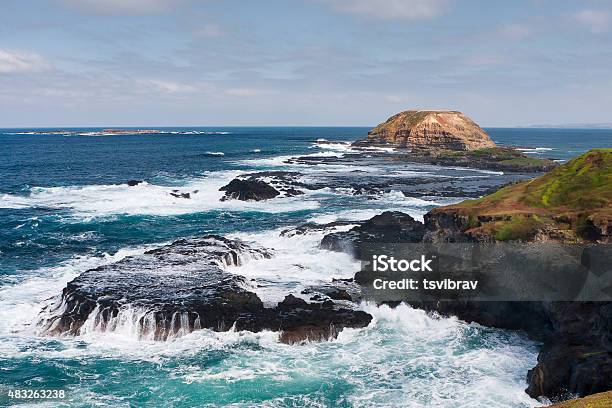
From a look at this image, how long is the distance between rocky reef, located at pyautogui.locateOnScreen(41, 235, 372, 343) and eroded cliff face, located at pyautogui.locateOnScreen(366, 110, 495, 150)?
4652 inches

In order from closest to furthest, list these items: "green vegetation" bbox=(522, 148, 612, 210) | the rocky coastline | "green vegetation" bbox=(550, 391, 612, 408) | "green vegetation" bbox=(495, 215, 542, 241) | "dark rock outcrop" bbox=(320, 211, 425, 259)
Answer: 1. "green vegetation" bbox=(550, 391, 612, 408)
2. the rocky coastline
3. "green vegetation" bbox=(495, 215, 542, 241)
4. "green vegetation" bbox=(522, 148, 612, 210)
5. "dark rock outcrop" bbox=(320, 211, 425, 259)

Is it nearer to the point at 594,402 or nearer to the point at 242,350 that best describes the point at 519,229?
the point at 594,402

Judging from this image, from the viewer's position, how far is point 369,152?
5610 inches

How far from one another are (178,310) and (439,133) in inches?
4943

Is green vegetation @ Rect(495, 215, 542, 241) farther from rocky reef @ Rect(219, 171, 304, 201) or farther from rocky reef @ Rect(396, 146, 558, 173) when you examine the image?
rocky reef @ Rect(396, 146, 558, 173)

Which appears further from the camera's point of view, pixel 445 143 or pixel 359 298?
pixel 445 143

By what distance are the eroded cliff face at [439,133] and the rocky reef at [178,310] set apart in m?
118

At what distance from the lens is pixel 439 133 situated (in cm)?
14225

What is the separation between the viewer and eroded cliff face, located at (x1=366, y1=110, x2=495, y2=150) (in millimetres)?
140375

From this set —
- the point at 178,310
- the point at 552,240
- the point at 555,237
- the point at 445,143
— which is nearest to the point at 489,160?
the point at 445,143

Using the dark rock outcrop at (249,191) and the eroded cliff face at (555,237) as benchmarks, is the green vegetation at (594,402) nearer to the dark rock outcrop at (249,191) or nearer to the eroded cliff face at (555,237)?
the eroded cliff face at (555,237)

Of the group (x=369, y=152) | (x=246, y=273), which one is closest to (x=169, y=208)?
(x=246, y=273)

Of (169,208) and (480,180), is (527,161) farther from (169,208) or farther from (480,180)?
(169,208)
